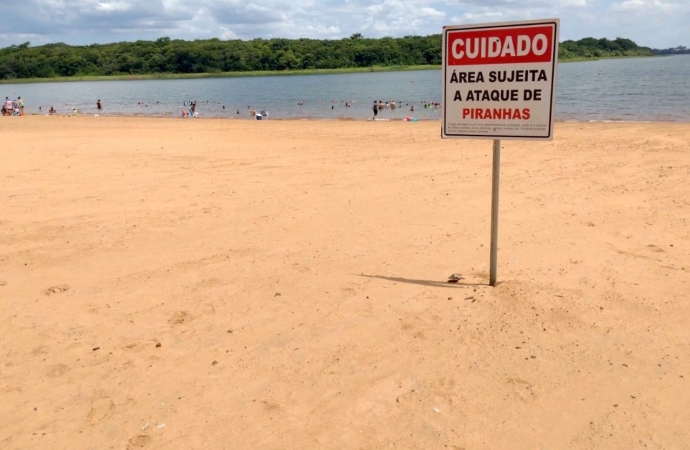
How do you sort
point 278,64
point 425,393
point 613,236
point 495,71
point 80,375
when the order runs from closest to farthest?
point 425,393
point 80,375
point 495,71
point 613,236
point 278,64

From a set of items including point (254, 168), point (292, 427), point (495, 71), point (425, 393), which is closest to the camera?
point (292, 427)

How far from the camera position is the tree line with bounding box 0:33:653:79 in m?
124

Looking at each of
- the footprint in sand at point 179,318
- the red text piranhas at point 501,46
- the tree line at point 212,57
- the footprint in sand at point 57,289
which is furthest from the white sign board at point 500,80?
the tree line at point 212,57

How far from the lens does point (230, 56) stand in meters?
129

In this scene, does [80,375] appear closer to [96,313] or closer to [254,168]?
[96,313]

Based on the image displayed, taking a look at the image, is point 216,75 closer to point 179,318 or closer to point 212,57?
point 212,57

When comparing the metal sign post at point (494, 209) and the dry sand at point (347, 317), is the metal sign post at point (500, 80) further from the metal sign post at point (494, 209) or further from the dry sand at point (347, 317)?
the dry sand at point (347, 317)

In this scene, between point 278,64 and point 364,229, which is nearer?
point 364,229

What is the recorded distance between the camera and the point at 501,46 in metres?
4.25

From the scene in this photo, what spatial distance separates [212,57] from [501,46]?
133091 mm

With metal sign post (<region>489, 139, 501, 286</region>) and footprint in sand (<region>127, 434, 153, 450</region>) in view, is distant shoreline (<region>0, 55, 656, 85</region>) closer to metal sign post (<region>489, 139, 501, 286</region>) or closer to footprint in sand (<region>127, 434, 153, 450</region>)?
metal sign post (<region>489, 139, 501, 286</region>)

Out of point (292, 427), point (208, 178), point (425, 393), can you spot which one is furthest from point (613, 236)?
point (208, 178)

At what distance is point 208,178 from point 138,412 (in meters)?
6.95

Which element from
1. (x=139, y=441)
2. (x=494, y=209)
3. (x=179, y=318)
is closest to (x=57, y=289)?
(x=179, y=318)
